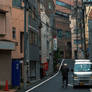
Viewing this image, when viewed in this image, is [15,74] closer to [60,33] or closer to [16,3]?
[16,3]

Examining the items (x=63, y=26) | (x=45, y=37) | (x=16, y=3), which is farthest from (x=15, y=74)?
(x=63, y=26)

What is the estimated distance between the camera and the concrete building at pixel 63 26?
95750 mm

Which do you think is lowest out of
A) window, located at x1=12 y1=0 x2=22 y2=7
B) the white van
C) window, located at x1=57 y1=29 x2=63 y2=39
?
the white van

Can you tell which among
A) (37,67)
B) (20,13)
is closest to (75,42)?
(37,67)

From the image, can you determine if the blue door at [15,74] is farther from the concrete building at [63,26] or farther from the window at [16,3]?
the concrete building at [63,26]

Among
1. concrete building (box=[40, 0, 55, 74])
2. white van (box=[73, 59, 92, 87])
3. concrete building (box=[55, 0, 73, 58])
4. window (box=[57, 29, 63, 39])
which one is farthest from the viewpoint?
concrete building (box=[55, 0, 73, 58])

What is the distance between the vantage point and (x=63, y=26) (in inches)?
3851

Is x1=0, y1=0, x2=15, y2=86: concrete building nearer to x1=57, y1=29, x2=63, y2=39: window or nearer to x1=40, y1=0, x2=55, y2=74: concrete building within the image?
x1=40, y1=0, x2=55, y2=74: concrete building

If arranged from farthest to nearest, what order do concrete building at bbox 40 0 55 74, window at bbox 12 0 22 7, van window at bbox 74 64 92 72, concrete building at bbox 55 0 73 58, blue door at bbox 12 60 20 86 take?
concrete building at bbox 55 0 73 58 → concrete building at bbox 40 0 55 74 → window at bbox 12 0 22 7 → van window at bbox 74 64 92 72 → blue door at bbox 12 60 20 86

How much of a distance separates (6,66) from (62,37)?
7456cm

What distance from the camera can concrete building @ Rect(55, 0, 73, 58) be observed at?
95.8m

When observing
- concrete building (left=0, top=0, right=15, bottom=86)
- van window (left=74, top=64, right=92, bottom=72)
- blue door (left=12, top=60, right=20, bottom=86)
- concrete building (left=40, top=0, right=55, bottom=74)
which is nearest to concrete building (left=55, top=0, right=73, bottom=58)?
concrete building (left=40, top=0, right=55, bottom=74)

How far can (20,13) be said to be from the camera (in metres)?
29.4

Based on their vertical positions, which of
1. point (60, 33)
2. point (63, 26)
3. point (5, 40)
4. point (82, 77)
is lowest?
point (82, 77)
